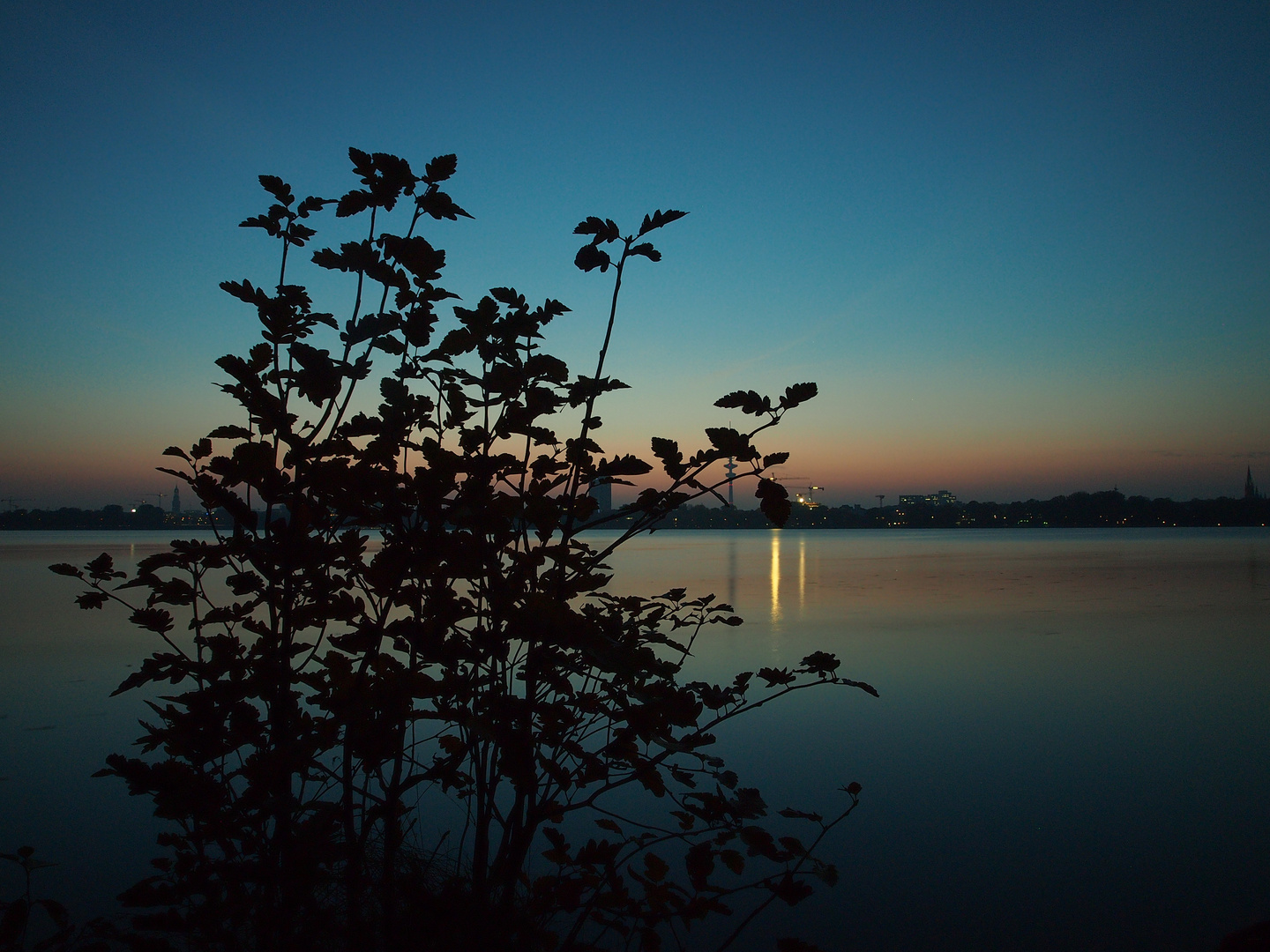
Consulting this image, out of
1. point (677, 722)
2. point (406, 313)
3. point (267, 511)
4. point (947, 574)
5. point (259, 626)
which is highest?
point (406, 313)

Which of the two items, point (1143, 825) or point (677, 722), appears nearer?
point (677, 722)

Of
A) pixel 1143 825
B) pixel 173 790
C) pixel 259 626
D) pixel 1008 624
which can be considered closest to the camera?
pixel 173 790

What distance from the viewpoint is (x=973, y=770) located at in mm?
4402

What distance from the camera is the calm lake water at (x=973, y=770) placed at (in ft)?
9.66

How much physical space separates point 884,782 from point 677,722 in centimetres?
326

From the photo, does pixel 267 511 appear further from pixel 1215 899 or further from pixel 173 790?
pixel 1215 899

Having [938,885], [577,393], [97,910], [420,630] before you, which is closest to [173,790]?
[420,630]

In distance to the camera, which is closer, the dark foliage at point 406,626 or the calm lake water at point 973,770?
the dark foliage at point 406,626

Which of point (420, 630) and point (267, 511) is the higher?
point (267, 511)

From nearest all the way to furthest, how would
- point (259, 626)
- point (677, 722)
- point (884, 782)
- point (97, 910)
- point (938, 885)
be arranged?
1. point (677, 722)
2. point (259, 626)
3. point (97, 910)
4. point (938, 885)
5. point (884, 782)

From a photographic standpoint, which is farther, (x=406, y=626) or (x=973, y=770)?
(x=973, y=770)

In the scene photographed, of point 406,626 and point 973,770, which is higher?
point 406,626

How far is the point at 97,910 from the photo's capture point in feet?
9.27

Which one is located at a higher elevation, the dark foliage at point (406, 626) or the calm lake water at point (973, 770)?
the dark foliage at point (406, 626)
